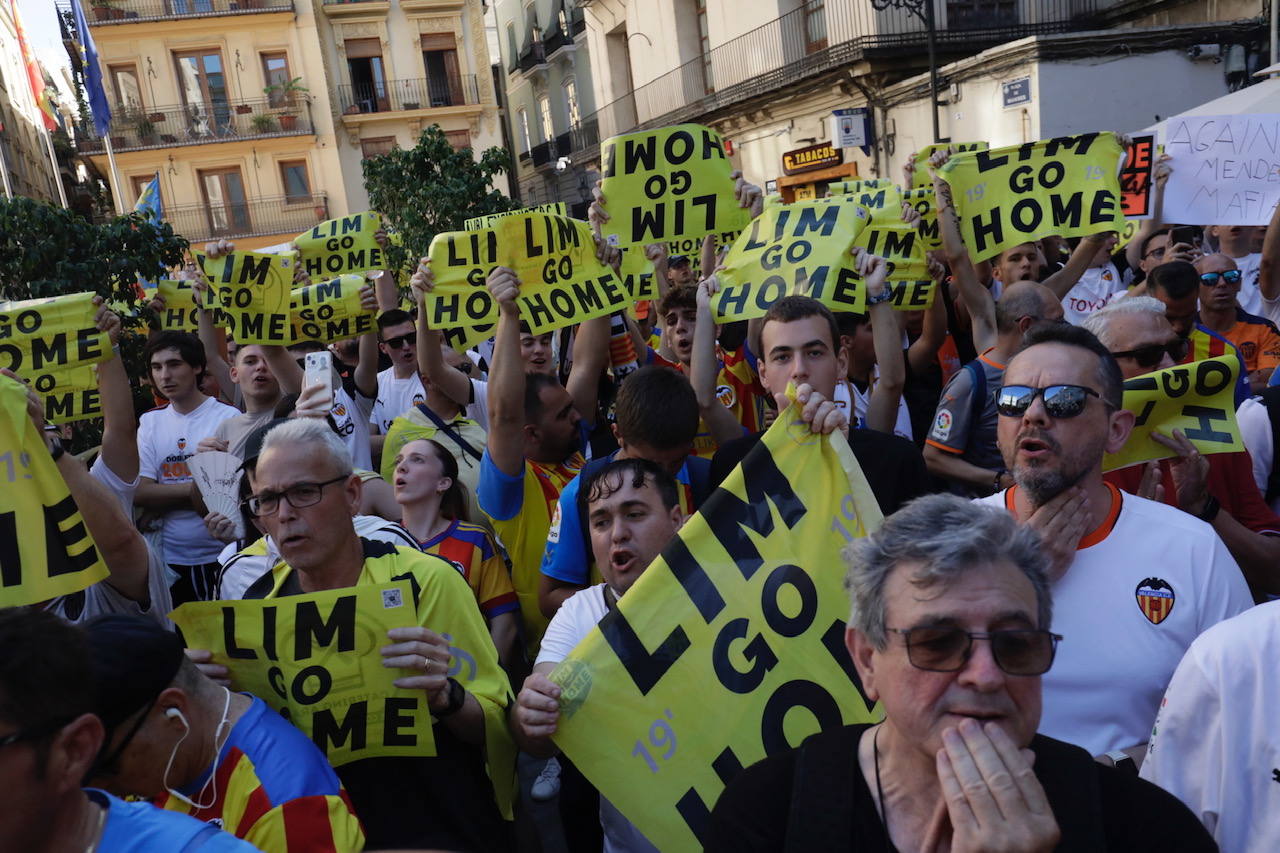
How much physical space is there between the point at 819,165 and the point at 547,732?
2051cm

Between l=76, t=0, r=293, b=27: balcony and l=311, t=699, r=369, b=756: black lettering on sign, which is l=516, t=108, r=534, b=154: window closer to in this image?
l=76, t=0, r=293, b=27: balcony

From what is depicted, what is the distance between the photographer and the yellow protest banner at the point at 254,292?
6.22m

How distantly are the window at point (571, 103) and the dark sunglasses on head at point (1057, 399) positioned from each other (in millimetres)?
34634

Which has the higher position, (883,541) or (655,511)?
(883,541)

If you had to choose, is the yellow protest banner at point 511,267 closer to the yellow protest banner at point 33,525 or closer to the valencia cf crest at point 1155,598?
the yellow protest banner at point 33,525

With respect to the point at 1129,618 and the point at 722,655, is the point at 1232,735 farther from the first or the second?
the point at 722,655

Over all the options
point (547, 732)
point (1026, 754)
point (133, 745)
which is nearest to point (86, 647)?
point (133, 745)

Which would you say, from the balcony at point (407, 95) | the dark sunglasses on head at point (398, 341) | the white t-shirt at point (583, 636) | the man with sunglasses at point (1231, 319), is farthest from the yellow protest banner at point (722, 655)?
the balcony at point (407, 95)

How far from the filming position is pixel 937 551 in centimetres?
185

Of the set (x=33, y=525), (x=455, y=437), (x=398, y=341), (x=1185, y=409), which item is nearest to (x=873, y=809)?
(x=1185, y=409)

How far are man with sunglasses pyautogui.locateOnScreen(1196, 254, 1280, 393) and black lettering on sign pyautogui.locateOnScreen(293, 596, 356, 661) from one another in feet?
15.9

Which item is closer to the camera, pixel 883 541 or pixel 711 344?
pixel 883 541

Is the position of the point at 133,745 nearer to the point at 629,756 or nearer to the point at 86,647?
the point at 86,647

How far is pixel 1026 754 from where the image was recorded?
1675 millimetres
